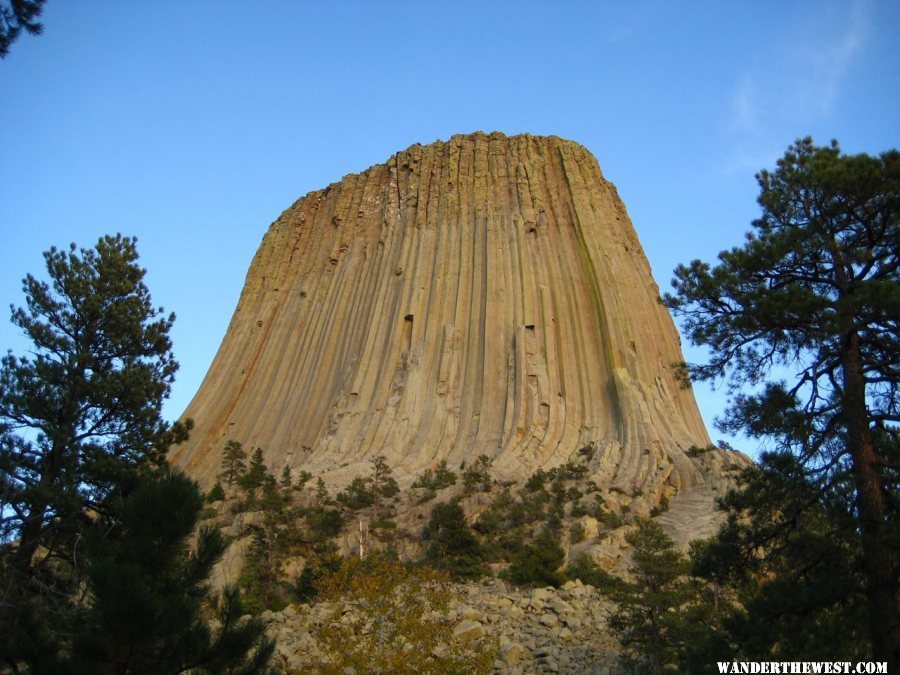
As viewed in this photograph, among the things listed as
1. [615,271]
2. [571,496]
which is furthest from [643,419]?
[615,271]

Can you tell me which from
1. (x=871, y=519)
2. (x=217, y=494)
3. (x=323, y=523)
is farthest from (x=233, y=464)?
(x=871, y=519)

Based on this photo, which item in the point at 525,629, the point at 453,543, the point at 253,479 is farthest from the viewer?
the point at 253,479

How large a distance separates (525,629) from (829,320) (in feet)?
27.5

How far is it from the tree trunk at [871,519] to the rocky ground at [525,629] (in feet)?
17.7

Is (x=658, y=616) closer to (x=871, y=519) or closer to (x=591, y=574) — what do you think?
(x=871, y=519)

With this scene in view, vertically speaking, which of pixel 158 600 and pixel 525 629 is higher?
pixel 525 629

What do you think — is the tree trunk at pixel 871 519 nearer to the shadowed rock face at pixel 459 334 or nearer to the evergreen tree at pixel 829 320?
the evergreen tree at pixel 829 320

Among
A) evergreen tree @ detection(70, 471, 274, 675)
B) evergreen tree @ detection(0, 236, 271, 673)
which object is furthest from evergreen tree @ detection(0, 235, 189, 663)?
evergreen tree @ detection(70, 471, 274, 675)

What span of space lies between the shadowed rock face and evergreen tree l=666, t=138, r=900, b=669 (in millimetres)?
16975

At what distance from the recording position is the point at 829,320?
34.4 ft

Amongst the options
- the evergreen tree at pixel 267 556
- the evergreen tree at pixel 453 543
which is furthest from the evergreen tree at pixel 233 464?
the evergreen tree at pixel 453 543

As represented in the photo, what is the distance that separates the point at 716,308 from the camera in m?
12.1

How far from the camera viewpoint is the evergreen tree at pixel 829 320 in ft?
32.5

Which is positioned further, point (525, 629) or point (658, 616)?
point (525, 629)
